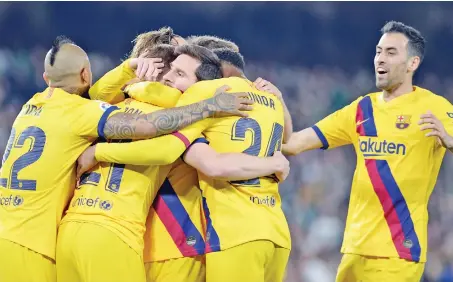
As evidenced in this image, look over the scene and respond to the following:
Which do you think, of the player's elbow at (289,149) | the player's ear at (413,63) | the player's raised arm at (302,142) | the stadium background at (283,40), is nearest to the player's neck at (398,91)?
the player's ear at (413,63)

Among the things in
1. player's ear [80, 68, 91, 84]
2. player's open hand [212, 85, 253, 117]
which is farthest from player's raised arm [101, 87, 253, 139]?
player's ear [80, 68, 91, 84]

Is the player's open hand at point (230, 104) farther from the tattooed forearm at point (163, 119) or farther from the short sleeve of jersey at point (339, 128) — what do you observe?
the short sleeve of jersey at point (339, 128)

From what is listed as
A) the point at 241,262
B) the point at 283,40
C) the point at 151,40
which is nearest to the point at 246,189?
the point at 241,262

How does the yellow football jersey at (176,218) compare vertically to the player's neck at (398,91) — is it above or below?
below

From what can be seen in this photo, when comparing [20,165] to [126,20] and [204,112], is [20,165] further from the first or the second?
[126,20]

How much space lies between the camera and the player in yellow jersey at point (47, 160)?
4.01m

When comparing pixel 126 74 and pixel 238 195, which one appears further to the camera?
pixel 126 74

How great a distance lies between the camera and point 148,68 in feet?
14.0

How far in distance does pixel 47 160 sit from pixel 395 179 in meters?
2.31

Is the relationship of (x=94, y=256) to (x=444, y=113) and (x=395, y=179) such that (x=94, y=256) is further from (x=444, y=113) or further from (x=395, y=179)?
(x=444, y=113)

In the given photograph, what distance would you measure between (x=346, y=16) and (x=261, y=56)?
1.18 m

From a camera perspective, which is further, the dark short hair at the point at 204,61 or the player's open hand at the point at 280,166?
the dark short hair at the point at 204,61

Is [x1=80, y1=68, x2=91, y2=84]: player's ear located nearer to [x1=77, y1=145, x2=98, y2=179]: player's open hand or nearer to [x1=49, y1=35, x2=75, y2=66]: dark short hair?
[x1=49, y1=35, x2=75, y2=66]: dark short hair

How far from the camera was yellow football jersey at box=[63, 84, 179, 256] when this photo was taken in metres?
4.02
